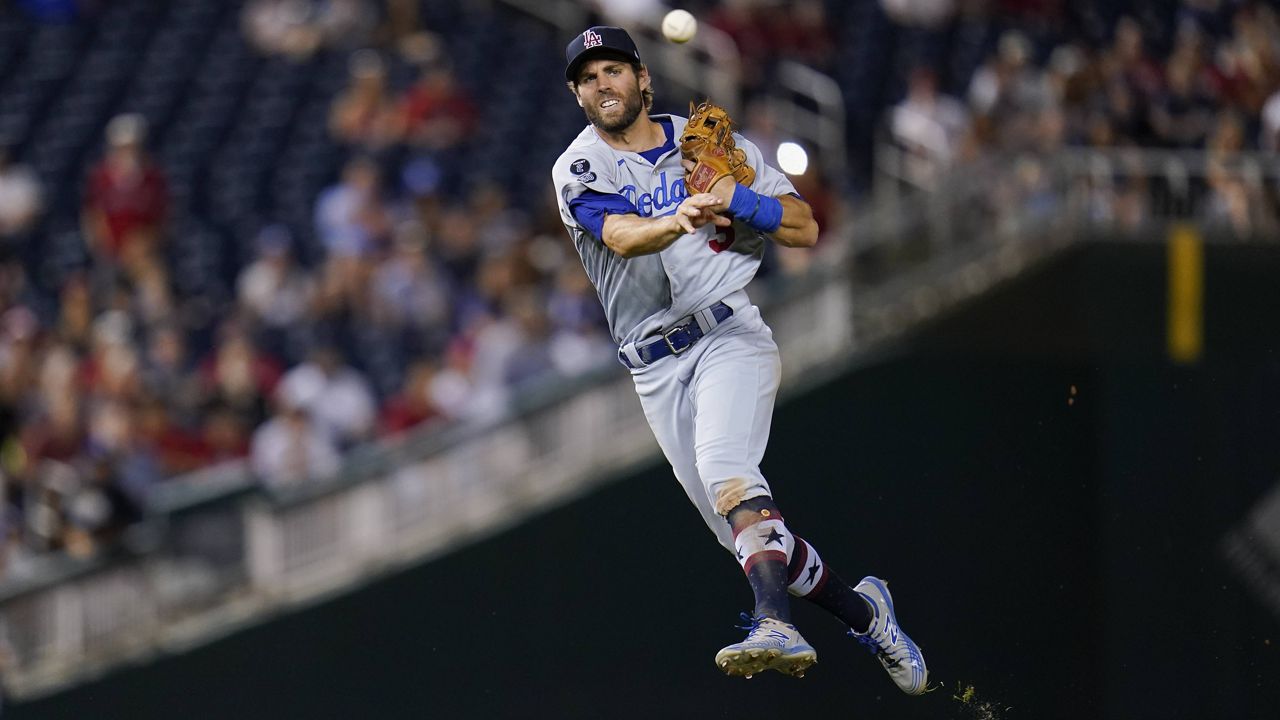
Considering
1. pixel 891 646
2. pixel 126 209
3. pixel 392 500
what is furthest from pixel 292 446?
pixel 891 646

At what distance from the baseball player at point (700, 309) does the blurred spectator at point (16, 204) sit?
22.9ft

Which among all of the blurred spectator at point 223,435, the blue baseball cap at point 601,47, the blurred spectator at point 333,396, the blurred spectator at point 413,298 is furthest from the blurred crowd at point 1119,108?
the blue baseball cap at point 601,47

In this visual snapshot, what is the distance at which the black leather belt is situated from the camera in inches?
235

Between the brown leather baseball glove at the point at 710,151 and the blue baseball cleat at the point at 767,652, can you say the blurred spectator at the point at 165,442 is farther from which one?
the blue baseball cleat at the point at 767,652

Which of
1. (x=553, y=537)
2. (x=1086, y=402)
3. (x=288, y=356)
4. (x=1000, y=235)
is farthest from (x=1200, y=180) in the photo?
(x=288, y=356)

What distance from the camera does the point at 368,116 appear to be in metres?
12.6

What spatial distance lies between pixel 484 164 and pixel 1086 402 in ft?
18.4

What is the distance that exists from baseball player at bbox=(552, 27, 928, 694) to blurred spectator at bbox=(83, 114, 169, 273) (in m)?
6.24

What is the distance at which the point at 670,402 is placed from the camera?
6.05 metres

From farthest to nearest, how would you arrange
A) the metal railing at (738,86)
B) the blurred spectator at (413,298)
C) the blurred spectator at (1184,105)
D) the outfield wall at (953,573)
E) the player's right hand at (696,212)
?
the metal railing at (738,86) < the blurred spectator at (1184,105) < the blurred spectator at (413,298) < the outfield wall at (953,573) < the player's right hand at (696,212)

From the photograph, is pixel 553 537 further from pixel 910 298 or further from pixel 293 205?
pixel 293 205

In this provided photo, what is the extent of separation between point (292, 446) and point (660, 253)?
450 cm

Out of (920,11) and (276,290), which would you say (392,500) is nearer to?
(276,290)

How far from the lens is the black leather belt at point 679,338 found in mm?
5957
